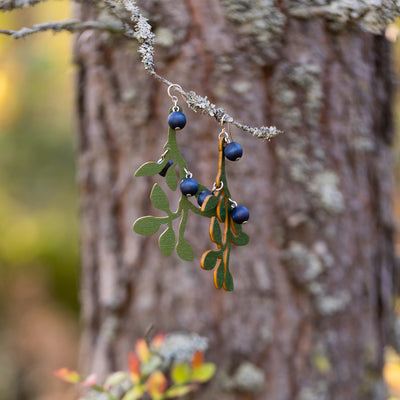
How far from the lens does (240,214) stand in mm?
706

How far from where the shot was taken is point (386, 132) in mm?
1281

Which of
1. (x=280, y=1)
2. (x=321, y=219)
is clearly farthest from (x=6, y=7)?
(x=321, y=219)

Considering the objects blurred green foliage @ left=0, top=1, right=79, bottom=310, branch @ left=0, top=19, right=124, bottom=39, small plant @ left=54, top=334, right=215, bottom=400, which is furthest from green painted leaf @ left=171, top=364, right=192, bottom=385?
blurred green foliage @ left=0, top=1, right=79, bottom=310

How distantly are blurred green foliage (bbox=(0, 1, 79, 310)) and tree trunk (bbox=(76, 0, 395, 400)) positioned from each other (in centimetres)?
266

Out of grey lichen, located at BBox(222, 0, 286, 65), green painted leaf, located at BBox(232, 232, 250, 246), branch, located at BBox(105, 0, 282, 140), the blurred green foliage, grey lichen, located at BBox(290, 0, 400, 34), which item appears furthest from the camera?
the blurred green foliage

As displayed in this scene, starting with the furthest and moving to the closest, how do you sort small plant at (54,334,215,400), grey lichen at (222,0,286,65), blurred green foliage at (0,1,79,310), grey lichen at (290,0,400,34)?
blurred green foliage at (0,1,79,310) < grey lichen at (222,0,286,65) < small plant at (54,334,215,400) < grey lichen at (290,0,400,34)

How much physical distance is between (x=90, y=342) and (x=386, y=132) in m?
1.05

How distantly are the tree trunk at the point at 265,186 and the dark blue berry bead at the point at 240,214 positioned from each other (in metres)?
0.45

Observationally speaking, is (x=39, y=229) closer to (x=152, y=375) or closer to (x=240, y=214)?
(x=152, y=375)

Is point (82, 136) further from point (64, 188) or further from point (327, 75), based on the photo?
point (64, 188)

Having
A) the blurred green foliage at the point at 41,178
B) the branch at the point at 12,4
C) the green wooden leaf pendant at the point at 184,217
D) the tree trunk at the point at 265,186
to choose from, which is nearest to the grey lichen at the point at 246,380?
the tree trunk at the point at 265,186

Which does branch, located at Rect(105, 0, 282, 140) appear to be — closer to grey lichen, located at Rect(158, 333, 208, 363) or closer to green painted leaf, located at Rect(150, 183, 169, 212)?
green painted leaf, located at Rect(150, 183, 169, 212)

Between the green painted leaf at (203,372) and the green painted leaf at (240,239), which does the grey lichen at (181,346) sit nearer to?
the green painted leaf at (203,372)

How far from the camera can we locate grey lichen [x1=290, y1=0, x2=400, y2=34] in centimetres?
83
